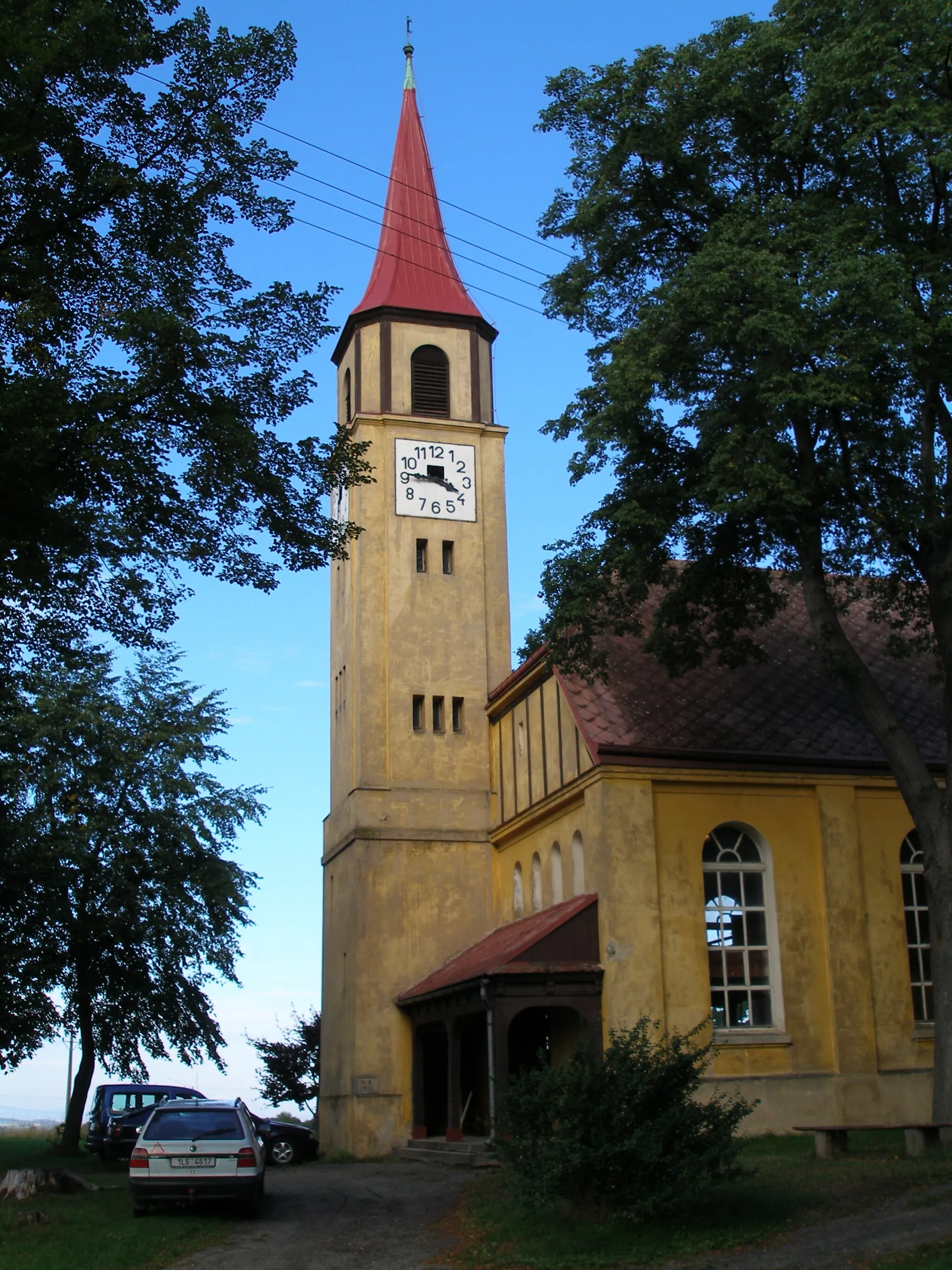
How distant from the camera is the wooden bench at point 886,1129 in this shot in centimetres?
1478

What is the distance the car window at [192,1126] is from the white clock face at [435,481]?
1762 centimetres

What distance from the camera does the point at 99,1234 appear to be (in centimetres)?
1315

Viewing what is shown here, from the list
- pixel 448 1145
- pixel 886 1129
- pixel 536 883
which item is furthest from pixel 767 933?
pixel 886 1129

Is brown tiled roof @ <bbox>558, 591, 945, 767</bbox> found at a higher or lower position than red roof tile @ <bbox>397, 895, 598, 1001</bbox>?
higher

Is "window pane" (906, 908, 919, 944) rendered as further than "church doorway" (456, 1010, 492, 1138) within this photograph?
No

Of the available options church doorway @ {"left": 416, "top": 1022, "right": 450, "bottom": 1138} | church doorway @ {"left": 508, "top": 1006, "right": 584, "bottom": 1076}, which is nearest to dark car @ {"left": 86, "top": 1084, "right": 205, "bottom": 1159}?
church doorway @ {"left": 416, "top": 1022, "right": 450, "bottom": 1138}

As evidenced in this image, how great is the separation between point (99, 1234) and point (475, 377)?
23370mm

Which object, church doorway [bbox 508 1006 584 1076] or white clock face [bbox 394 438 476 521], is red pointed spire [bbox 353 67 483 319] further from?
church doorway [bbox 508 1006 584 1076]

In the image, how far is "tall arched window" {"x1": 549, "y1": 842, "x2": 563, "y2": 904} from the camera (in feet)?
81.0

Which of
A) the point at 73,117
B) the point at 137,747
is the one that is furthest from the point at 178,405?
the point at 137,747

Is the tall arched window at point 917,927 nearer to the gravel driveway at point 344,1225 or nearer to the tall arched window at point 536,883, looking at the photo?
the tall arched window at point 536,883

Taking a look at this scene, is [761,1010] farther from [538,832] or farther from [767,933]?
[538,832]

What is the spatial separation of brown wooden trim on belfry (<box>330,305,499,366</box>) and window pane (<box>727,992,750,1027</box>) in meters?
15.8

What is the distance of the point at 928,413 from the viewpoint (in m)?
18.0
